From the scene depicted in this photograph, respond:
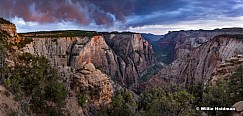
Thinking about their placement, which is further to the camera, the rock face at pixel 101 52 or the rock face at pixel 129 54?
the rock face at pixel 129 54

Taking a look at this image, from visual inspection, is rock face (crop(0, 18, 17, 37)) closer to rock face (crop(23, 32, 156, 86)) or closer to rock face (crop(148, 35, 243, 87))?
rock face (crop(23, 32, 156, 86))

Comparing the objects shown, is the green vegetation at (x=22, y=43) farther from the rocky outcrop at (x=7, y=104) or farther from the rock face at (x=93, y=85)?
the rocky outcrop at (x=7, y=104)

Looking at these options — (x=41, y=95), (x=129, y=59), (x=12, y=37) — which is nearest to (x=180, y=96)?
(x=41, y=95)

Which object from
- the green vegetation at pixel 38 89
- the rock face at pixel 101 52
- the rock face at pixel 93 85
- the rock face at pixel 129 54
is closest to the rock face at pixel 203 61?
the rock face at pixel 93 85

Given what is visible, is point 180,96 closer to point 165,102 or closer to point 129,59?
point 165,102

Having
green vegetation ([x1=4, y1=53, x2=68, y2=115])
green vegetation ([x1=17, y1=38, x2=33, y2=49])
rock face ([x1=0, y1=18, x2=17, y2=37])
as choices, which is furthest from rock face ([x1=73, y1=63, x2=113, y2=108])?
green vegetation ([x1=17, y1=38, x2=33, y2=49])

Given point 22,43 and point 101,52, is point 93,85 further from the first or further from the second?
point 101,52

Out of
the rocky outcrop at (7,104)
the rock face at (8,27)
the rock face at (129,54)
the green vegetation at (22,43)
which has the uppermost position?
the rock face at (8,27)
